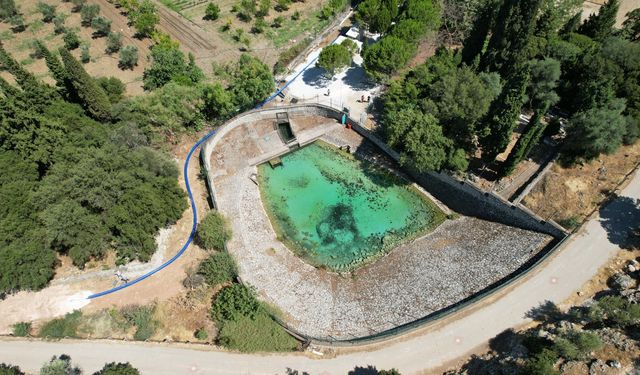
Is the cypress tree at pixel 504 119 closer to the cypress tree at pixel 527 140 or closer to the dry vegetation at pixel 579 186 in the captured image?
the cypress tree at pixel 527 140

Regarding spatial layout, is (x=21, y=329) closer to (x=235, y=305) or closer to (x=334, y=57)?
(x=235, y=305)

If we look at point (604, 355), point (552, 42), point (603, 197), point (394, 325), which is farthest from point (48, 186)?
point (552, 42)

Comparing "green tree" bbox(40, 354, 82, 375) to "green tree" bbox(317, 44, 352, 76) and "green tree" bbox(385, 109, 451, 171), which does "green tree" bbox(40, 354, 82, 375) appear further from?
"green tree" bbox(317, 44, 352, 76)

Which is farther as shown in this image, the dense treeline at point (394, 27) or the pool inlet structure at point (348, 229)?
the dense treeline at point (394, 27)

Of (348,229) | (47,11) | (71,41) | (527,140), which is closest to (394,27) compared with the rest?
(527,140)

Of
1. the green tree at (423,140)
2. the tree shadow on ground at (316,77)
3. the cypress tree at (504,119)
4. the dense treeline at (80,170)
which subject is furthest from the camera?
the tree shadow on ground at (316,77)

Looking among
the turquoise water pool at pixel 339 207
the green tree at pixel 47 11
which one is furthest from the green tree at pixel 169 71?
the green tree at pixel 47 11

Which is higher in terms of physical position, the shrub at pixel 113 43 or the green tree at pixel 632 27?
the green tree at pixel 632 27
